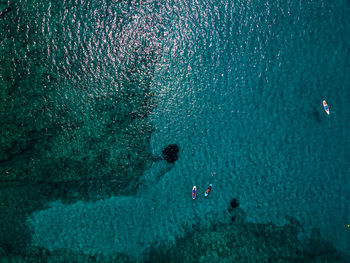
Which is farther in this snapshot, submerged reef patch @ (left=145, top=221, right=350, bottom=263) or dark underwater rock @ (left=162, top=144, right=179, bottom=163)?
dark underwater rock @ (left=162, top=144, right=179, bottom=163)

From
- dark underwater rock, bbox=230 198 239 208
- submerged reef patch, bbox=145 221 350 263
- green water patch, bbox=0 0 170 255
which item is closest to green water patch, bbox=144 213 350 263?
submerged reef patch, bbox=145 221 350 263

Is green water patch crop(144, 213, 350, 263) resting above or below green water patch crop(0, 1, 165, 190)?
below

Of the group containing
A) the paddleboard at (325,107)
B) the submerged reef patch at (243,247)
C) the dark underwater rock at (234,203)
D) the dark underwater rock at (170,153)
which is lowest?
the submerged reef patch at (243,247)

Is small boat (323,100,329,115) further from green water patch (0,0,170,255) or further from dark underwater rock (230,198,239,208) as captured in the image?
green water patch (0,0,170,255)

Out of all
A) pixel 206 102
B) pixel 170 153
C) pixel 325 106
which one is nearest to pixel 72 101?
pixel 170 153

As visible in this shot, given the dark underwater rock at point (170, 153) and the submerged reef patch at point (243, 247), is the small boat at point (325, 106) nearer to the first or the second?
the submerged reef patch at point (243, 247)

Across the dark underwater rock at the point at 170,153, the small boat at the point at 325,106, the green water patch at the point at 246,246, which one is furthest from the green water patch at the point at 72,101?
the small boat at the point at 325,106

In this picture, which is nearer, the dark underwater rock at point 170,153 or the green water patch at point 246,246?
the green water patch at point 246,246
